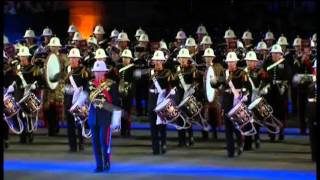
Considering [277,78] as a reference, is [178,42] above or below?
above

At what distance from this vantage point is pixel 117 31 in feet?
53.4

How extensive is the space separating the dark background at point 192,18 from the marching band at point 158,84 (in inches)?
23.0

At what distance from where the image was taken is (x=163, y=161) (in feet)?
42.9

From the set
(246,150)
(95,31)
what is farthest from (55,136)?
(246,150)

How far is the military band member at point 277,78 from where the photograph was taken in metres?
14.8

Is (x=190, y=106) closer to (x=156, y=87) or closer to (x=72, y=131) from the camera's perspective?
(x=156, y=87)

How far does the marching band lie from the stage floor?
0.32 meters

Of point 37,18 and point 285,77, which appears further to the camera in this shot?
point 37,18

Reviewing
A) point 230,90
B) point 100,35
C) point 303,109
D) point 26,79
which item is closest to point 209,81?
point 230,90

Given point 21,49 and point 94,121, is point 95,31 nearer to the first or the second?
point 21,49

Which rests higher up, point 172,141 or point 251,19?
point 251,19

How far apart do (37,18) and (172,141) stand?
477 centimetres

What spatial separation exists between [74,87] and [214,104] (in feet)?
11.6

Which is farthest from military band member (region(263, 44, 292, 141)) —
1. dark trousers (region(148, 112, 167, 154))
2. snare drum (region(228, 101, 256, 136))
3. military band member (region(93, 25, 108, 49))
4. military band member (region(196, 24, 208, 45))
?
military band member (region(93, 25, 108, 49))
